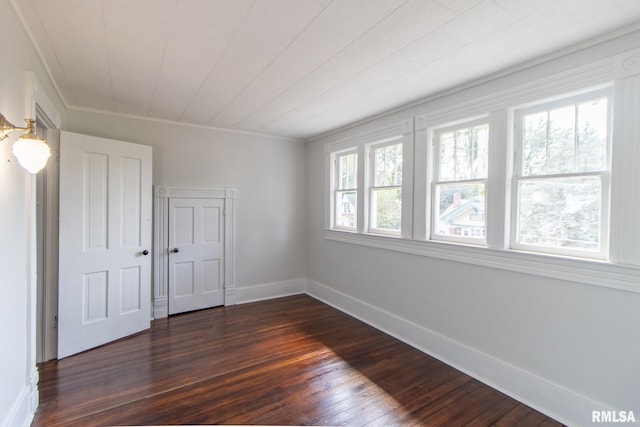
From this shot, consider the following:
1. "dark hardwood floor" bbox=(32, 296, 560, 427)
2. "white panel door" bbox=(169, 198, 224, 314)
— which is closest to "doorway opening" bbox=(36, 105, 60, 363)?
"dark hardwood floor" bbox=(32, 296, 560, 427)

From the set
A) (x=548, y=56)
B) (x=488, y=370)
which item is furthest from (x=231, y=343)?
(x=548, y=56)

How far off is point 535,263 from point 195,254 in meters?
3.91

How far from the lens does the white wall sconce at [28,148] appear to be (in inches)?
56.3

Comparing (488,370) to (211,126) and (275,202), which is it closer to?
(275,202)

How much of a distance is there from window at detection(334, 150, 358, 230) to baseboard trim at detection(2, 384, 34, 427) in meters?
3.43

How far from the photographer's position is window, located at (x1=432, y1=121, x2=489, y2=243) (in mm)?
2738

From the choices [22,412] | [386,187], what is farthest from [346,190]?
[22,412]

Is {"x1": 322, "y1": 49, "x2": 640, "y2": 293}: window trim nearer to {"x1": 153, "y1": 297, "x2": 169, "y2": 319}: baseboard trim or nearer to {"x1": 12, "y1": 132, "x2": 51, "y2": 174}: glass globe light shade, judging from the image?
{"x1": 153, "y1": 297, "x2": 169, "y2": 319}: baseboard trim

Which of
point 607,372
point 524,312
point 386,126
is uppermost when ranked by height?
point 386,126

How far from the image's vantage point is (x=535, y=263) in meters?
2.28

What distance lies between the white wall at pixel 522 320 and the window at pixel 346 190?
0.68m

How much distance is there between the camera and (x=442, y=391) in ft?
7.94

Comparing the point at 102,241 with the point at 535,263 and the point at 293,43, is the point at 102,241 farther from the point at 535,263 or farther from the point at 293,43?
the point at 535,263

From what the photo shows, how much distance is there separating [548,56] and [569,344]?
81.1 inches
